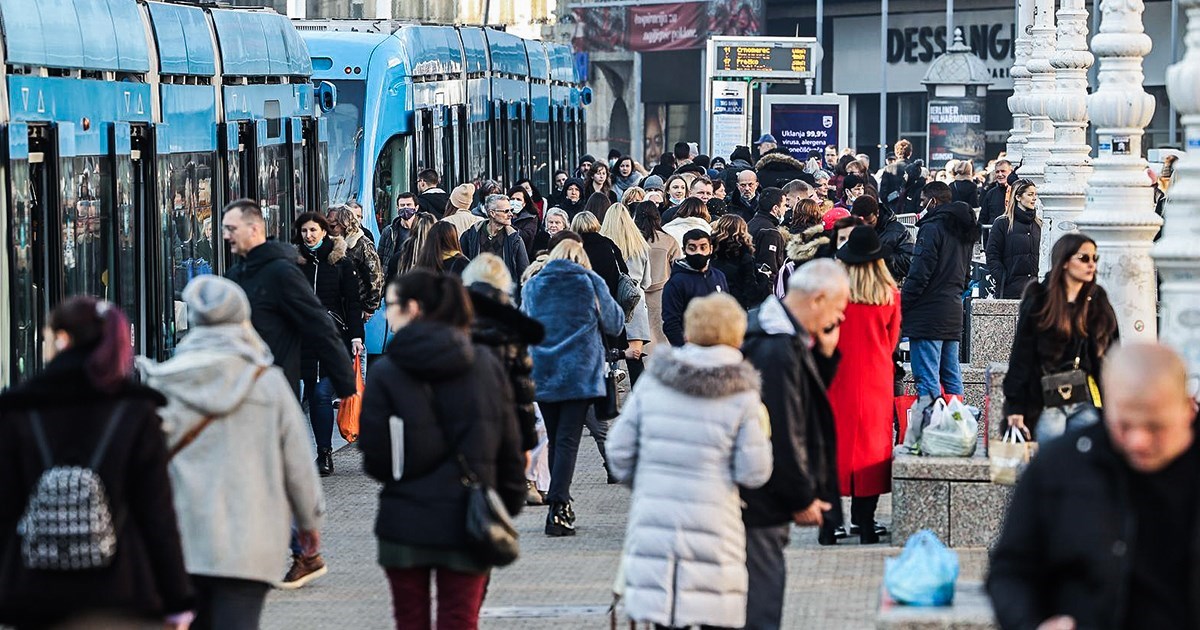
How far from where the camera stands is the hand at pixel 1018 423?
913cm

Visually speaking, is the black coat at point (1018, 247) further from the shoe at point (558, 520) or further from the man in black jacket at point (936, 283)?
the shoe at point (558, 520)

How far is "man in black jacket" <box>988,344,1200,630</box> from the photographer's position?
4.30 meters

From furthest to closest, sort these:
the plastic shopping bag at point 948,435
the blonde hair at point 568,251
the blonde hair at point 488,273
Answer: the blonde hair at point 568,251
the plastic shopping bag at point 948,435
the blonde hair at point 488,273

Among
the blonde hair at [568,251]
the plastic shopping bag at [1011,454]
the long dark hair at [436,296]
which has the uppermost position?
the long dark hair at [436,296]

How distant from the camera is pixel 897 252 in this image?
14.2 meters

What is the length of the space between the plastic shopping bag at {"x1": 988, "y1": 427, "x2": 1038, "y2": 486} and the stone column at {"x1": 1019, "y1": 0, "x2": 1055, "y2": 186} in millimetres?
13279

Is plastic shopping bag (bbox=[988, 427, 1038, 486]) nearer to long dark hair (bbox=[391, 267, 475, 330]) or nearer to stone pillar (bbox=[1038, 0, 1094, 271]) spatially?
long dark hair (bbox=[391, 267, 475, 330])

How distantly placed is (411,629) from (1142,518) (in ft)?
10.1

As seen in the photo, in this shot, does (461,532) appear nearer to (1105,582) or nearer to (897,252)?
(1105,582)

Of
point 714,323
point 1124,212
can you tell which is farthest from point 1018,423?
point 714,323

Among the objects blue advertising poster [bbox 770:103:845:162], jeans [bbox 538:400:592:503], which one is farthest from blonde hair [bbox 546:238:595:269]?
blue advertising poster [bbox 770:103:845:162]

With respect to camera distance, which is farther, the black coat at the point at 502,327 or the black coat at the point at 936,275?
the black coat at the point at 936,275

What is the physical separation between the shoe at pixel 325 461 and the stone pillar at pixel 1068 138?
5.67 metres

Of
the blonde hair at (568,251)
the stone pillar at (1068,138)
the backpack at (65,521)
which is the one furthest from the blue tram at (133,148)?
the stone pillar at (1068,138)
